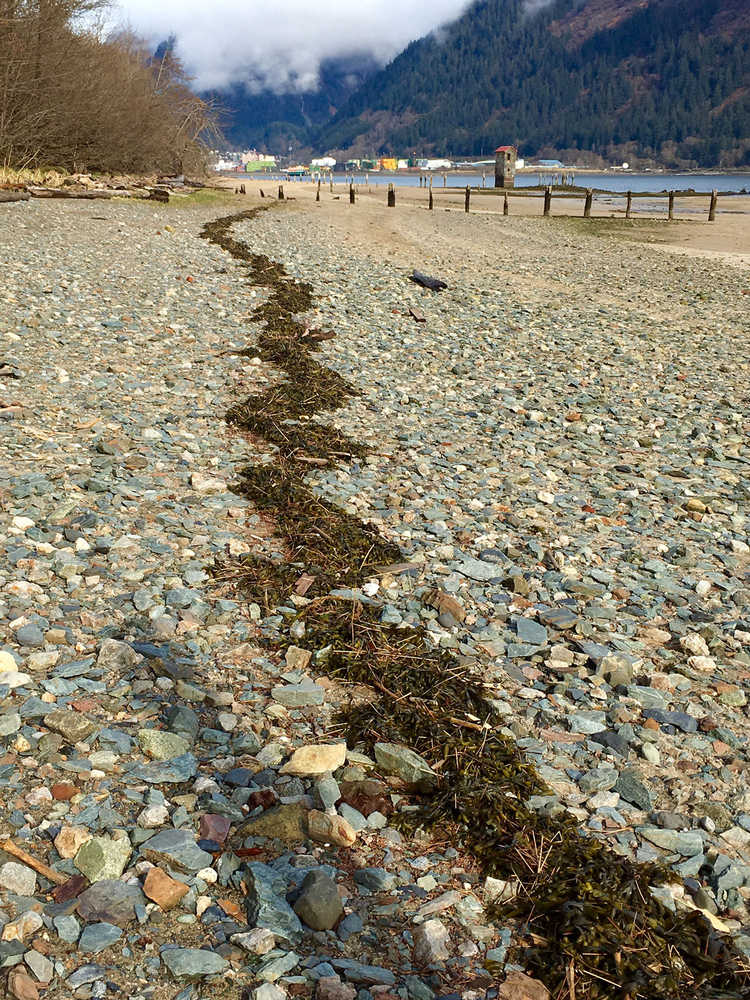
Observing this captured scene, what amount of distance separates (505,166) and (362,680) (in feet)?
354

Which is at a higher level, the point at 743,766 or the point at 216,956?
the point at 216,956

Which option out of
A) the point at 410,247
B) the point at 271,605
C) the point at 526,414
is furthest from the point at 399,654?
the point at 410,247

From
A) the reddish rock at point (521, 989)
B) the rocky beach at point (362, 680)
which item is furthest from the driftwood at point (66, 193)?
the reddish rock at point (521, 989)

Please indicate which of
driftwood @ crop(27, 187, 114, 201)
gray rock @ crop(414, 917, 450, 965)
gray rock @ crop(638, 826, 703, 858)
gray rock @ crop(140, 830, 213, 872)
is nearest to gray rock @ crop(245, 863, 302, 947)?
gray rock @ crop(140, 830, 213, 872)

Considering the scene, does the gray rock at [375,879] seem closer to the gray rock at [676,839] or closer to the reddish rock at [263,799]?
the reddish rock at [263,799]

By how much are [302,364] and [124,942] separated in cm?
915

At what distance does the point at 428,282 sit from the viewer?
63.3 feet

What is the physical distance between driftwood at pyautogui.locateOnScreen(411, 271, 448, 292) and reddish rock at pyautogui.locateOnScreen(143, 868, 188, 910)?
1745cm

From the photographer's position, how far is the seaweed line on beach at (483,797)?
282cm

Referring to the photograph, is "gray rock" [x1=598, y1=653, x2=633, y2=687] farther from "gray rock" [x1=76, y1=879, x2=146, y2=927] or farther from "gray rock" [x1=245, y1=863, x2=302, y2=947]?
"gray rock" [x1=76, y1=879, x2=146, y2=927]

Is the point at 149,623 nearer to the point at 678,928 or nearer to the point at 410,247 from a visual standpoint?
the point at 678,928

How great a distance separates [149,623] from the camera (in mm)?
4613

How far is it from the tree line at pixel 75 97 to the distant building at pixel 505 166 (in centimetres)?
5416

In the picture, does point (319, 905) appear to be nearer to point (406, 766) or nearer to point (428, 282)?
point (406, 766)
